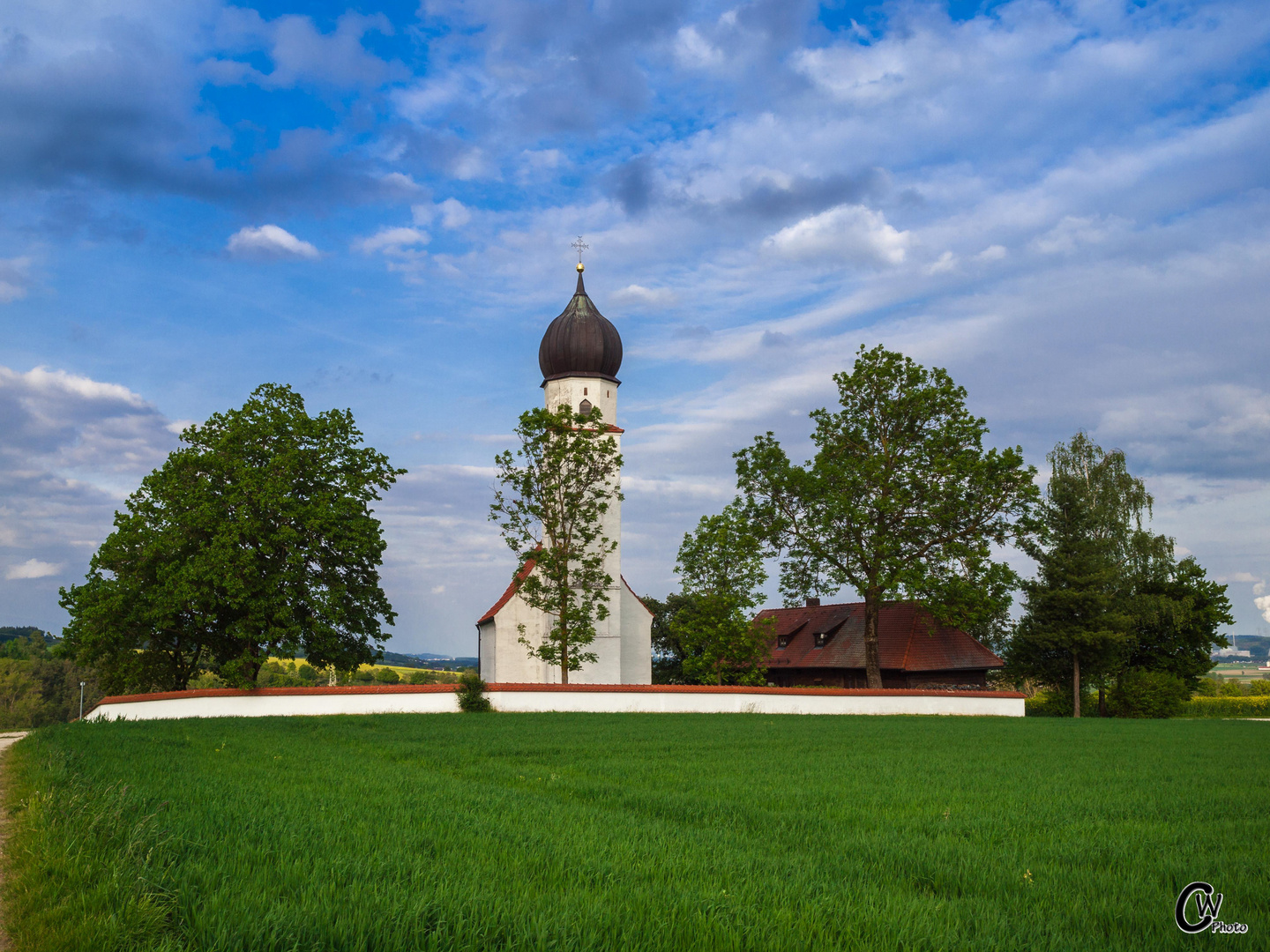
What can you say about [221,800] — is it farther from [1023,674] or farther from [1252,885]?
[1023,674]

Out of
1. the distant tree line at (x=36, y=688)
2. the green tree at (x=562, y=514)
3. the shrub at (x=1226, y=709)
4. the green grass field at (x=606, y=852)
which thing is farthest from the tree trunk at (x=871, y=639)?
the distant tree line at (x=36, y=688)

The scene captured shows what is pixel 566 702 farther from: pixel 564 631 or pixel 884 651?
pixel 884 651

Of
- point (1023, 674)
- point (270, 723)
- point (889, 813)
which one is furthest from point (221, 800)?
point (1023, 674)

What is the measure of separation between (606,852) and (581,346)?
37500 mm

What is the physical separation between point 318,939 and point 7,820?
5.78 metres

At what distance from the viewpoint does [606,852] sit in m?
6.21

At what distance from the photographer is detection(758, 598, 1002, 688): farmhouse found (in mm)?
41438

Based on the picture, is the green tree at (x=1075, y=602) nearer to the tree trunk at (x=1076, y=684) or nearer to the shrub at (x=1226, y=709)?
the tree trunk at (x=1076, y=684)

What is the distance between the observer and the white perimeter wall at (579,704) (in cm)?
2583

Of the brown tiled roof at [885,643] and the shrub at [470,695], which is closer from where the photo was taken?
A: the shrub at [470,695]

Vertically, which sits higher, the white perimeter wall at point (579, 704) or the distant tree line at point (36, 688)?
the white perimeter wall at point (579, 704)

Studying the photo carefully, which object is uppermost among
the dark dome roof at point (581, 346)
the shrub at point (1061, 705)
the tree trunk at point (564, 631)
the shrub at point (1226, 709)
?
the dark dome roof at point (581, 346)

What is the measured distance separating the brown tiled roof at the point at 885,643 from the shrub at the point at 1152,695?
27.8 feet

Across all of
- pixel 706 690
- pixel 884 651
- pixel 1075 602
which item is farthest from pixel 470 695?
pixel 1075 602
